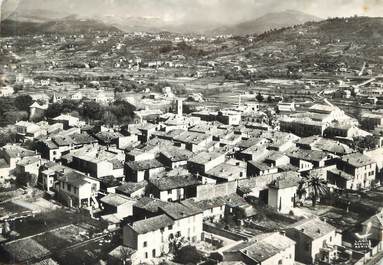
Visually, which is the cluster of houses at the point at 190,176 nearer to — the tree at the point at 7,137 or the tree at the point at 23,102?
the tree at the point at 7,137

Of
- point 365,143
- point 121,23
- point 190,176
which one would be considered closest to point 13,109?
point 121,23

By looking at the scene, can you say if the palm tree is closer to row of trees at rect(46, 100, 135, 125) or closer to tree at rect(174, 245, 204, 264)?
tree at rect(174, 245, 204, 264)

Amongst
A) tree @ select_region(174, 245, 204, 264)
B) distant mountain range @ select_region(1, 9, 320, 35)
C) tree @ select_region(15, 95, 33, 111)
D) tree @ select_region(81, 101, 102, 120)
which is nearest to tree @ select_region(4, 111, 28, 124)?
tree @ select_region(15, 95, 33, 111)

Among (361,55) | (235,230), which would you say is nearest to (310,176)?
(235,230)

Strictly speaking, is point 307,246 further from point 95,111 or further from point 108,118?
point 95,111

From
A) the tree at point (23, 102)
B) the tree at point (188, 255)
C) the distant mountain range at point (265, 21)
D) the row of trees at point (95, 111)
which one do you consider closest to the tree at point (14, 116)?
the row of trees at point (95, 111)

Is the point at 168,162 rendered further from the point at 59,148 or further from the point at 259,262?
the point at 259,262
